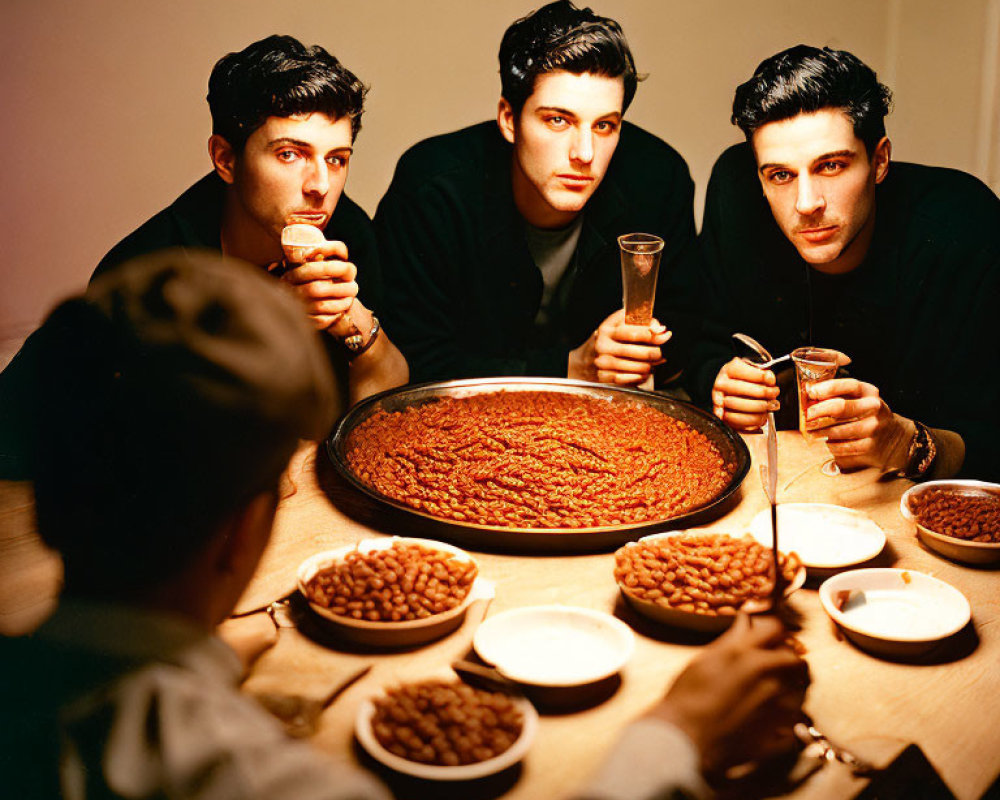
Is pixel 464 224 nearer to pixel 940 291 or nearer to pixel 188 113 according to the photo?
pixel 188 113

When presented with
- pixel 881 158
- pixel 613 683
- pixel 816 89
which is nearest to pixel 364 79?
pixel 816 89

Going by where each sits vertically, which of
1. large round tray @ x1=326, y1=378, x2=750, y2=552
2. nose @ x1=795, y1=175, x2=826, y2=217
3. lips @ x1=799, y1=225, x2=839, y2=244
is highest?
nose @ x1=795, y1=175, x2=826, y2=217

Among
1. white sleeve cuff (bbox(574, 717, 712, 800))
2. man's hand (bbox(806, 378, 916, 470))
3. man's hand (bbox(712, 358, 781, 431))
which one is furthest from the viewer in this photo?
man's hand (bbox(712, 358, 781, 431))

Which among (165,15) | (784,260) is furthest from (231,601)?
(784,260)

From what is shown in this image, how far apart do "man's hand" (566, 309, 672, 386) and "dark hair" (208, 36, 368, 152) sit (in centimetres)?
103

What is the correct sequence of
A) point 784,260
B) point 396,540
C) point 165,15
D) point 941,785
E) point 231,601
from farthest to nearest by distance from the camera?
point 784,260
point 165,15
point 396,540
point 941,785
point 231,601

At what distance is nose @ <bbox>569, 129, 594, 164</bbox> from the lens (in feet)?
10.6

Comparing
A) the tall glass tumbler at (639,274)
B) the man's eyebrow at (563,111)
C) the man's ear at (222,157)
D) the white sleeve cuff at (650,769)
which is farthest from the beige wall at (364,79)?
the white sleeve cuff at (650,769)

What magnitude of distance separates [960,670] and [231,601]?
1235mm

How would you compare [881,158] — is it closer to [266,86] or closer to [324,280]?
[324,280]

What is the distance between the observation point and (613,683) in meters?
1.67

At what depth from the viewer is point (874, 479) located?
249cm

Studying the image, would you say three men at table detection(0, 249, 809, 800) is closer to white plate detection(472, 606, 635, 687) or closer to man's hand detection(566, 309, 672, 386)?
white plate detection(472, 606, 635, 687)

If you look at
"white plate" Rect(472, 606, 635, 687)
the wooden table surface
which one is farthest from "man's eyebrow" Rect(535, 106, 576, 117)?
"white plate" Rect(472, 606, 635, 687)
